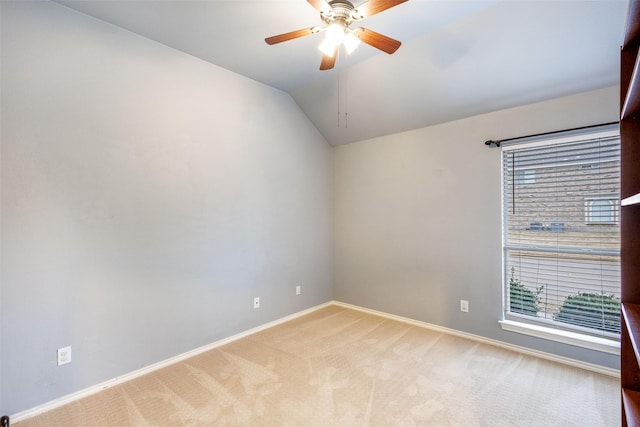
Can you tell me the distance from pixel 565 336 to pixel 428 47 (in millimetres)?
2807

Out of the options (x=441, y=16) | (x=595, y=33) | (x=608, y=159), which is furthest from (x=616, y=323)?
(x=441, y=16)

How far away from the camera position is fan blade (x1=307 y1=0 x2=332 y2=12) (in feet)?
5.60

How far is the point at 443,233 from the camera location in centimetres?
340

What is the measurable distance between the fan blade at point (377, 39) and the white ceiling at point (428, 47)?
0.39 meters

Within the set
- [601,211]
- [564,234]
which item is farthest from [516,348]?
[601,211]

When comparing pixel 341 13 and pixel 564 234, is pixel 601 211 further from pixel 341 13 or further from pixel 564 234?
pixel 341 13

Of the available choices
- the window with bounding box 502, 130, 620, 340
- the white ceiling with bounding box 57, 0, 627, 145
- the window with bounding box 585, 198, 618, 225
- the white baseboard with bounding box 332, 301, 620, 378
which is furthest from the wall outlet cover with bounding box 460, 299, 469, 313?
the white ceiling with bounding box 57, 0, 627, 145

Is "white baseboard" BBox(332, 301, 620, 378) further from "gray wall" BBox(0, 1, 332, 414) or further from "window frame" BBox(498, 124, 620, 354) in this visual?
"gray wall" BBox(0, 1, 332, 414)

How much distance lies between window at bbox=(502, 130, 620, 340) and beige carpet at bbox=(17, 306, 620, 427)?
0.49 meters

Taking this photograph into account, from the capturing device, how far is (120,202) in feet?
8.02

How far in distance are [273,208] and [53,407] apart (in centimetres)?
246

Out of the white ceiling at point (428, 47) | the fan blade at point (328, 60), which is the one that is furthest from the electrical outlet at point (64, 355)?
the fan blade at point (328, 60)

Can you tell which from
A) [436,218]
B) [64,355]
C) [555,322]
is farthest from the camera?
[436,218]

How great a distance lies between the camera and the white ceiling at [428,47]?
2191 mm
